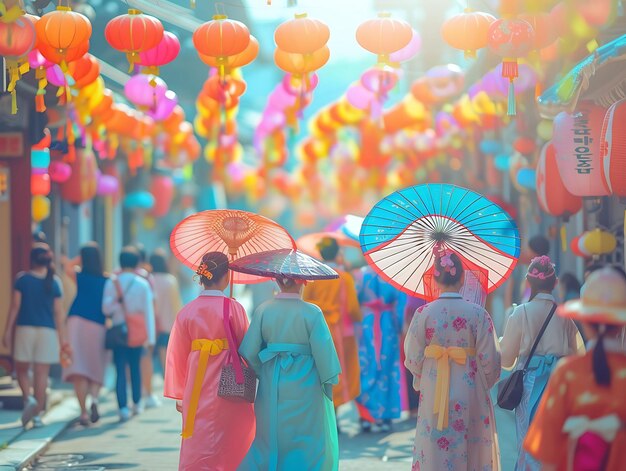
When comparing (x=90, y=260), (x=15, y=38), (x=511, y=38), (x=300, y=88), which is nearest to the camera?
(x=15, y=38)

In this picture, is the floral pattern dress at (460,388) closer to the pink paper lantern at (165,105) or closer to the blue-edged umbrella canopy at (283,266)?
the blue-edged umbrella canopy at (283,266)

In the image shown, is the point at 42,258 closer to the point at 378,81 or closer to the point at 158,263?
the point at 158,263

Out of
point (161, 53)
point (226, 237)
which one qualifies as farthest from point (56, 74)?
point (226, 237)

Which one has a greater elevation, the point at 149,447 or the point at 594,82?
the point at 594,82

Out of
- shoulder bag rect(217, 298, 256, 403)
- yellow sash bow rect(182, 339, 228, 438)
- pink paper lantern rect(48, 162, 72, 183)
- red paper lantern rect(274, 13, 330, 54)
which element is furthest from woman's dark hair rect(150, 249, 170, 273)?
shoulder bag rect(217, 298, 256, 403)

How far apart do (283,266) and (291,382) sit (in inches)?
32.8

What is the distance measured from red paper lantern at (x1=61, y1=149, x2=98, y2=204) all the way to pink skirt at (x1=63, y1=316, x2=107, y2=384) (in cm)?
408

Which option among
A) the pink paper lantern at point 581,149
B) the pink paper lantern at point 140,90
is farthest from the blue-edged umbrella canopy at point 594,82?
the pink paper lantern at point 140,90

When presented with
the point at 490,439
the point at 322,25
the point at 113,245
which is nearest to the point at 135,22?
the point at 322,25

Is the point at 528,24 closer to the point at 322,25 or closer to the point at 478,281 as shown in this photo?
the point at 322,25

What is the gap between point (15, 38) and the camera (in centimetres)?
962

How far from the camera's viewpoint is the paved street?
1061 cm

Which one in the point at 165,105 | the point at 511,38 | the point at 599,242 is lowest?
the point at 599,242

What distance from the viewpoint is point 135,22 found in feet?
35.1
